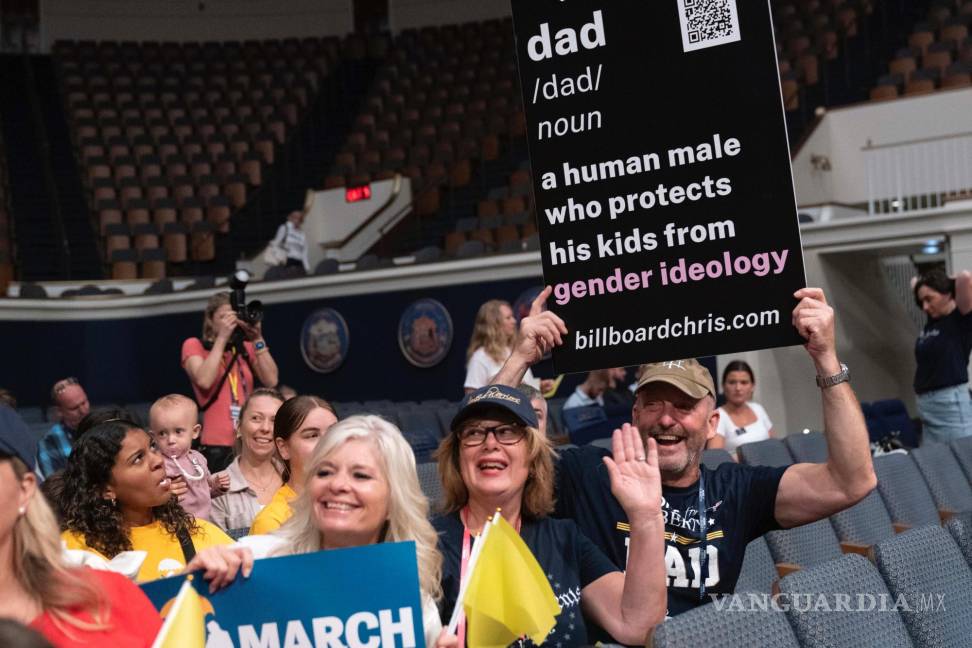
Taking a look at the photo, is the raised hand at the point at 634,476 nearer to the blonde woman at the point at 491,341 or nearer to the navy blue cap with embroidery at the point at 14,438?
the navy blue cap with embroidery at the point at 14,438

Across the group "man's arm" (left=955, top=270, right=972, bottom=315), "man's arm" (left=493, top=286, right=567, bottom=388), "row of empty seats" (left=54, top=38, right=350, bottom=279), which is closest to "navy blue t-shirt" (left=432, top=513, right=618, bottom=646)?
"man's arm" (left=493, top=286, right=567, bottom=388)

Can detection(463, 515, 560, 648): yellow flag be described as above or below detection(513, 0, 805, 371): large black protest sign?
below

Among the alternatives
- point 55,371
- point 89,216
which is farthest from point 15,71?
point 55,371

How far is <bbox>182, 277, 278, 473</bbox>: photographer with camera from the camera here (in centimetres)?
532

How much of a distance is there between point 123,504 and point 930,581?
2.00 meters

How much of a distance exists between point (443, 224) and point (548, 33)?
44.0ft

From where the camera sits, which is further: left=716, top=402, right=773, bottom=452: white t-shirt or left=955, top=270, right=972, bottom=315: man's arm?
left=955, top=270, right=972, bottom=315: man's arm

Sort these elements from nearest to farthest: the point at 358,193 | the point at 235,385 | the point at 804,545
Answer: the point at 804,545
the point at 235,385
the point at 358,193

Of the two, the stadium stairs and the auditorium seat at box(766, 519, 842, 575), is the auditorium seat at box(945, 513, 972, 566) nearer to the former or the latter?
the auditorium seat at box(766, 519, 842, 575)

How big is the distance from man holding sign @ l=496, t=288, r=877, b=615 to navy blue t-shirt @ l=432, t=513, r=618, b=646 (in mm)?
276

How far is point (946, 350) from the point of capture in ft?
21.9

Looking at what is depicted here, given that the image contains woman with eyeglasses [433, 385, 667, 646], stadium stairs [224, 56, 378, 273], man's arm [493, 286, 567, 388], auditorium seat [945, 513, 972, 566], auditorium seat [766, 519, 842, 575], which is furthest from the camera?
stadium stairs [224, 56, 378, 273]

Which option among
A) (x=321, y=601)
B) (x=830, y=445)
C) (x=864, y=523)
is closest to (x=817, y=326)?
(x=830, y=445)

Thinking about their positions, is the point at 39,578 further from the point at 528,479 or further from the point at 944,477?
the point at 944,477
